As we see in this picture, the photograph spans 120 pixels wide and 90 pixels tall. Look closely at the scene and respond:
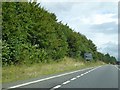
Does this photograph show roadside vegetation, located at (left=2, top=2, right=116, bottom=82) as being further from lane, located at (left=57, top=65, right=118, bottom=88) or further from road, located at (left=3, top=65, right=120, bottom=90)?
lane, located at (left=57, top=65, right=118, bottom=88)

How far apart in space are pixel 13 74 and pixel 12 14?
7.46 meters

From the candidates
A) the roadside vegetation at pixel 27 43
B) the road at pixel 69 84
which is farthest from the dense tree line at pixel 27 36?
the road at pixel 69 84

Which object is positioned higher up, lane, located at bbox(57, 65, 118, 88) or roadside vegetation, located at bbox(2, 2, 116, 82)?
roadside vegetation, located at bbox(2, 2, 116, 82)

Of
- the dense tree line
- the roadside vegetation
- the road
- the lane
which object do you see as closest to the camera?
the road

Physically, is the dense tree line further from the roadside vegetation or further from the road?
the road

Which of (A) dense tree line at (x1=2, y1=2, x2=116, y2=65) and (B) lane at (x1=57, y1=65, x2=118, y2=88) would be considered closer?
(B) lane at (x1=57, y1=65, x2=118, y2=88)

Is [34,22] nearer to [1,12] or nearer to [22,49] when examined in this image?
[22,49]

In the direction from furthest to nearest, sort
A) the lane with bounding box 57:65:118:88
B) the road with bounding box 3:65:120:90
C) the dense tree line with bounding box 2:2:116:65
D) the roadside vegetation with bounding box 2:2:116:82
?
the dense tree line with bounding box 2:2:116:65
the roadside vegetation with bounding box 2:2:116:82
the lane with bounding box 57:65:118:88
the road with bounding box 3:65:120:90

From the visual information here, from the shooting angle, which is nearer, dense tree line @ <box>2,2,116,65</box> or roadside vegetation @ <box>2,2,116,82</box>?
roadside vegetation @ <box>2,2,116,82</box>

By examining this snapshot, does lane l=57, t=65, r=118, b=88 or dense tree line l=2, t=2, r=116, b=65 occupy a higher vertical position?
dense tree line l=2, t=2, r=116, b=65

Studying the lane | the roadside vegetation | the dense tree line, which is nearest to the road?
the lane

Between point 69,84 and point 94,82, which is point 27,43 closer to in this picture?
point 94,82

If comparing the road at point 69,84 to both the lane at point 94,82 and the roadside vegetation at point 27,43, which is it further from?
the roadside vegetation at point 27,43

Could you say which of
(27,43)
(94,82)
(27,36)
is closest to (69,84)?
(94,82)
